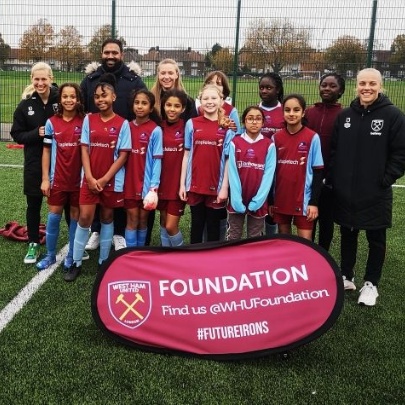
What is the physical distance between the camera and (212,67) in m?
11.5

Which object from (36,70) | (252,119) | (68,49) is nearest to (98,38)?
(68,49)

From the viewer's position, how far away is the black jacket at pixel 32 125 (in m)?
4.34

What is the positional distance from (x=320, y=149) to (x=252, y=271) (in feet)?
4.06

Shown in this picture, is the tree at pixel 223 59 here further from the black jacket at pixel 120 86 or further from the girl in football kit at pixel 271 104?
the girl in football kit at pixel 271 104

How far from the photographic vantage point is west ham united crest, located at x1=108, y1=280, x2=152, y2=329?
3.02 metres

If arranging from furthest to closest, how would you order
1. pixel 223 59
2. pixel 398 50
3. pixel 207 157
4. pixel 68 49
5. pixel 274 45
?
pixel 68 49
pixel 223 59
pixel 274 45
pixel 398 50
pixel 207 157

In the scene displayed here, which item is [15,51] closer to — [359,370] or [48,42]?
[48,42]

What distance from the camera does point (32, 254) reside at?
462 cm

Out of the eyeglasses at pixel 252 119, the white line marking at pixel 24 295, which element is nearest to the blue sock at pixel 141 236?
the white line marking at pixel 24 295

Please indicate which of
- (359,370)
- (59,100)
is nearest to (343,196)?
(359,370)

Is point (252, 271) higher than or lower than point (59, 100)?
lower

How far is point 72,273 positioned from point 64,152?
108 cm

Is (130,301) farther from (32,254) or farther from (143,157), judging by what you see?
(32,254)

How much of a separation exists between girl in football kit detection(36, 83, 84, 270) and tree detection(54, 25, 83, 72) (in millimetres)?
8372
